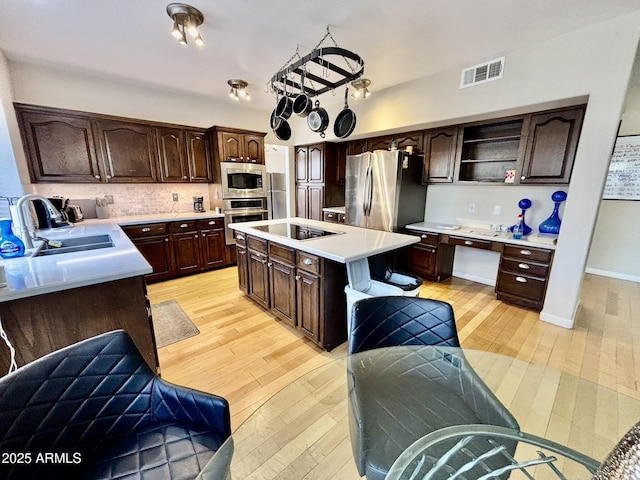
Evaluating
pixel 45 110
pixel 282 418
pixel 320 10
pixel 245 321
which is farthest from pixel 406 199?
pixel 45 110

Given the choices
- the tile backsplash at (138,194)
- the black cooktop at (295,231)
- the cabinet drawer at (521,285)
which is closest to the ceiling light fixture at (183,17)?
the black cooktop at (295,231)

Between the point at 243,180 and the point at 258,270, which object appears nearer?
the point at 258,270

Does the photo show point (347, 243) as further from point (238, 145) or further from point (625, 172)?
point (625, 172)

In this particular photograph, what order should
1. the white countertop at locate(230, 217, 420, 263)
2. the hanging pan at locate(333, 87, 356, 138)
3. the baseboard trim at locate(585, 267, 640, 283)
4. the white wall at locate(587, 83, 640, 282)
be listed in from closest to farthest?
1. the white countertop at locate(230, 217, 420, 263)
2. the hanging pan at locate(333, 87, 356, 138)
3. the white wall at locate(587, 83, 640, 282)
4. the baseboard trim at locate(585, 267, 640, 283)

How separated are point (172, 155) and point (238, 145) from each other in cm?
98

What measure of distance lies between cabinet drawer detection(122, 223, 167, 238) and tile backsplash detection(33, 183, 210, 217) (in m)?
0.64

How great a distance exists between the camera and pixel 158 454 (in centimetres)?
88

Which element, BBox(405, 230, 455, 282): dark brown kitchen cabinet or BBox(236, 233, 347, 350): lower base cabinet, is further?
BBox(405, 230, 455, 282): dark brown kitchen cabinet

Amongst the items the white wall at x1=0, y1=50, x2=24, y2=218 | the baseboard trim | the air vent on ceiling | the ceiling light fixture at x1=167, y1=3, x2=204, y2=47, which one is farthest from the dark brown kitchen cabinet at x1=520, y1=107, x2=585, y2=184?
the white wall at x1=0, y1=50, x2=24, y2=218

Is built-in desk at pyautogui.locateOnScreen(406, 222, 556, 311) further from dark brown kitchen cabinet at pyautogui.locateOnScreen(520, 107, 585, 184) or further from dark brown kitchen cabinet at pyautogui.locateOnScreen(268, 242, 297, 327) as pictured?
dark brown kitchen cabinet at pyautogui.locateOnScreen(268, 242, 297, 327)

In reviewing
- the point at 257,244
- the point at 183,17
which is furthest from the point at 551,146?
the point at 183,17

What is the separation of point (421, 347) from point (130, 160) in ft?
13.7

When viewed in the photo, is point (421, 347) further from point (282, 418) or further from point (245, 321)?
point (245, 321)

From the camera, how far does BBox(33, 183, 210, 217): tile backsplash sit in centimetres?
342
